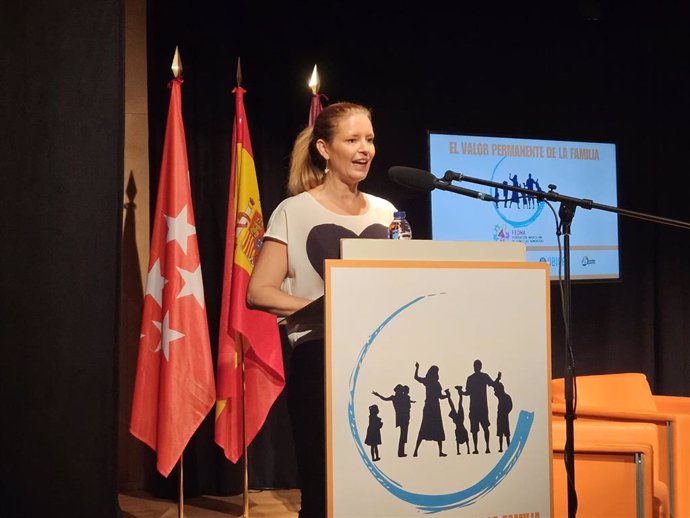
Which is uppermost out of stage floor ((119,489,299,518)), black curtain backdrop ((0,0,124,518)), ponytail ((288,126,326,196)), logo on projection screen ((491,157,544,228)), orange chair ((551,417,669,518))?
logo on projection screen ((491,157,544,228))

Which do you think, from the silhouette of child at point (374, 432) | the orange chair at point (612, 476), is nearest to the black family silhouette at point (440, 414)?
the silhouette of child at point (374, 432)

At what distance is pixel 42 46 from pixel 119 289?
16.6 inches

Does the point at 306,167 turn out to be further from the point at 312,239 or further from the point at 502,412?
the point at 502,412

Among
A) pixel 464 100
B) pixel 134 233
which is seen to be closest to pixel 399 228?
pixel 134 233

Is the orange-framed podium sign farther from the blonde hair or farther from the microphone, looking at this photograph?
the blonde hair

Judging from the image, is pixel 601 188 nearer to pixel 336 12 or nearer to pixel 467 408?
pixel 336 12

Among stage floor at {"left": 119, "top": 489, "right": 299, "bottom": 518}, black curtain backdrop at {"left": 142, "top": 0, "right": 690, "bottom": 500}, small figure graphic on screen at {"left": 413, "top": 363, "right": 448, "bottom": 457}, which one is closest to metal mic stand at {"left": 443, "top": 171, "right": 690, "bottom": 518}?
small figure graphic on screen at {"left": 413, "top": 363, "right": 448, "bottom": 457}

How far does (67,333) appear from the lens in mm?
1354

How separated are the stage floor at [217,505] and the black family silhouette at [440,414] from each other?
2.66 metres

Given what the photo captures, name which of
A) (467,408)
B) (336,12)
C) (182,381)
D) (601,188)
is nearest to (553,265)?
(601,188)

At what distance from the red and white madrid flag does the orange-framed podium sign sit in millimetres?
2377

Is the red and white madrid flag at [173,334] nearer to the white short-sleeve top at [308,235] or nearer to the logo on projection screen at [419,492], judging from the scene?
the white short-sleeve top at [308,235]

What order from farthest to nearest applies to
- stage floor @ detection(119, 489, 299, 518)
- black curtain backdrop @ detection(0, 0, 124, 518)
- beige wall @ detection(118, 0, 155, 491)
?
1. beige wall @ detection(118, 0, 155, 491)
2. stage floor @ detection(119, 489, 299, 518)
3. black curtain backdrop @ detection(0, 0, 124, 518)

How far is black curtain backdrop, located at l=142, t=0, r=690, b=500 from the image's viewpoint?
459 cm
